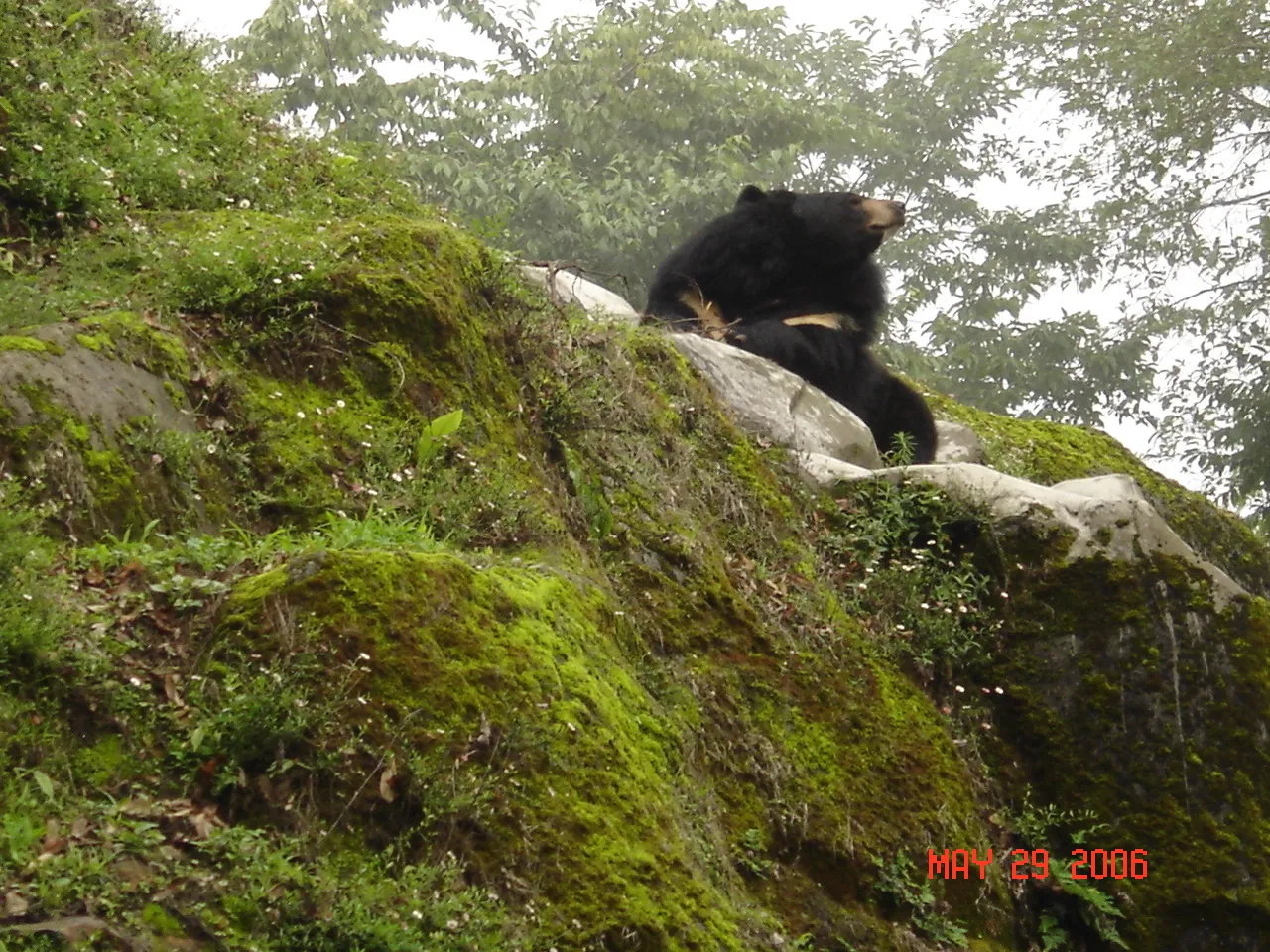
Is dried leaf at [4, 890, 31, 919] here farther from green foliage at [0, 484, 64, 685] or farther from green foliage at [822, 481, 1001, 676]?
green foliage at [822, 481, 1001, 676]

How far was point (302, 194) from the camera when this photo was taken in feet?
17.8

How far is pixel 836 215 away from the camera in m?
7.86

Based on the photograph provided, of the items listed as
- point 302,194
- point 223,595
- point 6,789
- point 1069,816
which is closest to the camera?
point 6,789

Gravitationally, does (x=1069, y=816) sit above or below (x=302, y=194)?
below

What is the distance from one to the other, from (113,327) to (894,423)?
15.1 feet

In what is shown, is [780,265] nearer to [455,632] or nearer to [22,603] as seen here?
[455,632]

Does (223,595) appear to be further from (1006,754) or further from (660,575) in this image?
(1006,754)

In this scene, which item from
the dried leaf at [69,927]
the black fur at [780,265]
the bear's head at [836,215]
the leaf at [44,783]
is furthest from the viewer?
the bear's head at [836,215]

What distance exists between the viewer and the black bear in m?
7.36

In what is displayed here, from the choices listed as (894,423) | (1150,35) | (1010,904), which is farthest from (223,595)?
(1150,35)

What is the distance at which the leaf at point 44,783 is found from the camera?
2270 millimetres

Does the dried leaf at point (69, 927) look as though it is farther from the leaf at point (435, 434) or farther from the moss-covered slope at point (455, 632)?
the leaf at point (435, 434)
